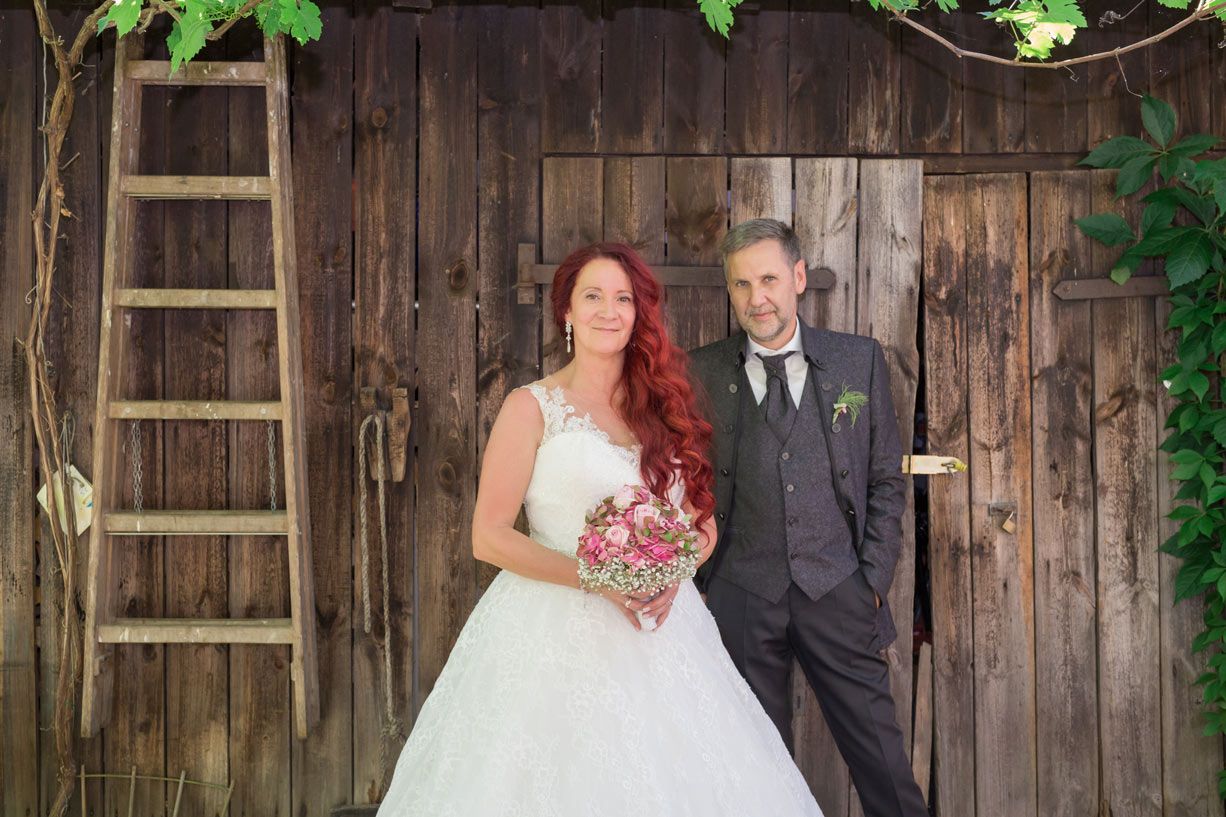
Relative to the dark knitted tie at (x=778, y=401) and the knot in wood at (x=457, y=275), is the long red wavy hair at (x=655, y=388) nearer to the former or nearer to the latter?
the dark knitted tie at (x=778, y=401)

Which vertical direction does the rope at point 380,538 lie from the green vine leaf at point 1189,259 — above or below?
below

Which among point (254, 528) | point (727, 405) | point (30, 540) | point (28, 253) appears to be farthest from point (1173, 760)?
point (28, 253)

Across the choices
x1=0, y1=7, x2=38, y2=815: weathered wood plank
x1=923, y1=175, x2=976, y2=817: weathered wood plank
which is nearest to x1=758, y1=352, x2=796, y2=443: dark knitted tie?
x1=923, y1=175, x2=976, y2=817: weathered wood plank

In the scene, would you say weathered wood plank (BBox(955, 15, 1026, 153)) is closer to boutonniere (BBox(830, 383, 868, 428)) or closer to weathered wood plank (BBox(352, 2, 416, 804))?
boutonniere (BBox(830, 383, 868, 428))

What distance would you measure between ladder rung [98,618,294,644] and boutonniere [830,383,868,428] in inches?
71.2

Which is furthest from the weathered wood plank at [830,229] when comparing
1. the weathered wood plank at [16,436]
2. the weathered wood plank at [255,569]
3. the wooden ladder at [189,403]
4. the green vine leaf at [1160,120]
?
the weathered wood plank at [16,436]

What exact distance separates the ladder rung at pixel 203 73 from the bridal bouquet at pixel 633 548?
1892 mm

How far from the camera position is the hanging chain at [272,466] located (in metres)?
3.40

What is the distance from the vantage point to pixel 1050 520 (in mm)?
3582

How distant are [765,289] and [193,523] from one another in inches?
75.4

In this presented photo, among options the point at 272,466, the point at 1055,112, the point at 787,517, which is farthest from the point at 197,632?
the point at 1055,112

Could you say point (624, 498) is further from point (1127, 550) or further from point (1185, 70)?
point (1185, 70)

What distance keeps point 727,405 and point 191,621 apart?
1820 millimetres

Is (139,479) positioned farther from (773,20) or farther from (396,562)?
(773,20)
